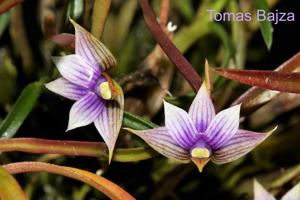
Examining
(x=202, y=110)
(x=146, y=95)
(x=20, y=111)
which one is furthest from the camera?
(x=146, y=95)

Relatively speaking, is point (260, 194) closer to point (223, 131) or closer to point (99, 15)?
point (223, 131)

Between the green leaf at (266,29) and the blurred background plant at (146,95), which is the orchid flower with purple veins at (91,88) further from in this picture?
the green leaf at (266,29)

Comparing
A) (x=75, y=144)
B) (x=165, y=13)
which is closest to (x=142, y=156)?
(x=75, y=144)

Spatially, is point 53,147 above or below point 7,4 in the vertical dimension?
below

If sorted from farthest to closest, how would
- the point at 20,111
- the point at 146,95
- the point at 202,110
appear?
the point at 146,95 < the point at 20,111 < the point at 202,110

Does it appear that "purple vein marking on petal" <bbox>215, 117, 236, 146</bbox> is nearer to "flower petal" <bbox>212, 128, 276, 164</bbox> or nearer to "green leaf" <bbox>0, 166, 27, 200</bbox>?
"flower petal" <bbox>212, 128, 276, 164</bbox>

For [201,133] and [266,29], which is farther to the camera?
[266,29]

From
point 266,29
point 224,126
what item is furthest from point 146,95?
point 224,126

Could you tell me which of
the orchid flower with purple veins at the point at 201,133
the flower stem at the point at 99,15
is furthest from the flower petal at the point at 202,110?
the flower stem at the point at 99,15
